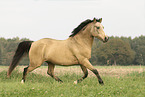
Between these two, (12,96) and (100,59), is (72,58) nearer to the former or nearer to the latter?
(12,96)

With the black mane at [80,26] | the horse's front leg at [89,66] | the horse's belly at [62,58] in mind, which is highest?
the black mane at [80,26]

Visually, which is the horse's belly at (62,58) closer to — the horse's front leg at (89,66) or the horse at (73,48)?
the horse at (73,48)

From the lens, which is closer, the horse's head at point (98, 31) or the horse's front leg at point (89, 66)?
the horse's front leg at point (89, 66)

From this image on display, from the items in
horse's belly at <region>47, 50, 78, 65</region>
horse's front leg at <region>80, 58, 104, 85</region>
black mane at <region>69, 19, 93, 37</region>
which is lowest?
horse's front leg at <region>80, 58, 104, 85</region>

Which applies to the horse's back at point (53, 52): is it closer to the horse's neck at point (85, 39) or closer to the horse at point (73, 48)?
the horse at point (73, 48)

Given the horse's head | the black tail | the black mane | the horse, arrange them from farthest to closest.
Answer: the black tail, the black mane, the horse, the horse's head

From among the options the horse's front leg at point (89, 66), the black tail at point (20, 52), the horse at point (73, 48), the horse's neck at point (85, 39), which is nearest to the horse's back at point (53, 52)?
the horse at point (73, 48)

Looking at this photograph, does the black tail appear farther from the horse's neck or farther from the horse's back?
the horse's neck

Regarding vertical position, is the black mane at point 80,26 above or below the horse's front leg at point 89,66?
above

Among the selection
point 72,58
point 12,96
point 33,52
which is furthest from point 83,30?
point 12,96

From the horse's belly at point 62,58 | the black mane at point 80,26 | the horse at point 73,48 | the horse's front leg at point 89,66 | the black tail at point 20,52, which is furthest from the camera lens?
the black tail at point 20,52

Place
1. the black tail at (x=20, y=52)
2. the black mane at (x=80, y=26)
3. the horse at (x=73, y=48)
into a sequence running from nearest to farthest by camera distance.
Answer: the horse at (x=73, y=48) → the black mane at (x=80, y=26) → the black tail at (x=20, y=52)

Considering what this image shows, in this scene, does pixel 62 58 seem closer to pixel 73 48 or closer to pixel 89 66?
pixel 73 48

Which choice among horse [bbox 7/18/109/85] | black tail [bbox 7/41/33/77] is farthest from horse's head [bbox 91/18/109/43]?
black tail [bbox 7/41/33/77]
